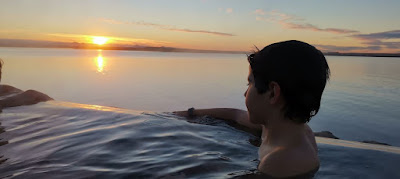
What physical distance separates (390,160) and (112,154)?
330cm

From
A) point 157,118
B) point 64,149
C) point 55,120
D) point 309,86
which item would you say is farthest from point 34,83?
Answer: point 309,86

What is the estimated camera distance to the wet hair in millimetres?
2658

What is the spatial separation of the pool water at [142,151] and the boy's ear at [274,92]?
0.77 m

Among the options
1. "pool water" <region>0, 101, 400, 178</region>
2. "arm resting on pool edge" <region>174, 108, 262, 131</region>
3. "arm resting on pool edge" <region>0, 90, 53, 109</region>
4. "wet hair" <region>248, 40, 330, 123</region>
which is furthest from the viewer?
"arm resting on pool edge" <region>0, 90, 53, 109</region>

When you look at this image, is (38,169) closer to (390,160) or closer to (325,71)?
(325,71)

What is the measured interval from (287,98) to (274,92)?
0.12m

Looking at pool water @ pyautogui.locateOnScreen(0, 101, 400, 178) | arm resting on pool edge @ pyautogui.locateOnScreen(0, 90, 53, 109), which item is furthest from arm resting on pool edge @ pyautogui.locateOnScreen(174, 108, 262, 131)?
arm resting on pool edge @ pyautogui.locateOnScreen(0, 90, 53, 109)

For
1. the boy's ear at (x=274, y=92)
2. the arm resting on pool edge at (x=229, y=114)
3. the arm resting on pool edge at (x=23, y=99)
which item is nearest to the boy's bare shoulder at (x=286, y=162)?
the boy's ear at (x=274, y=92)

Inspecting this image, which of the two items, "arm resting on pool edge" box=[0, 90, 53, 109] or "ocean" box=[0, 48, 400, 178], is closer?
"ocean" box=[0, 48, 400, 178]

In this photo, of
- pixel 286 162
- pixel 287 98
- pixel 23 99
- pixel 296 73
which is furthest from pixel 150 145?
pixel 23 99

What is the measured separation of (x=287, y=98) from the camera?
2.78m

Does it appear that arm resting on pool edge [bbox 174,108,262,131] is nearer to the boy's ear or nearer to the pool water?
the pool water

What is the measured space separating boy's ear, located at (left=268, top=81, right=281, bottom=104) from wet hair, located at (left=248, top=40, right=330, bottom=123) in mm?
27

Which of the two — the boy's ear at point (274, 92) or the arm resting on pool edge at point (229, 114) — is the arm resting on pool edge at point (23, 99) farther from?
the boy's ear at point (274, 92)
